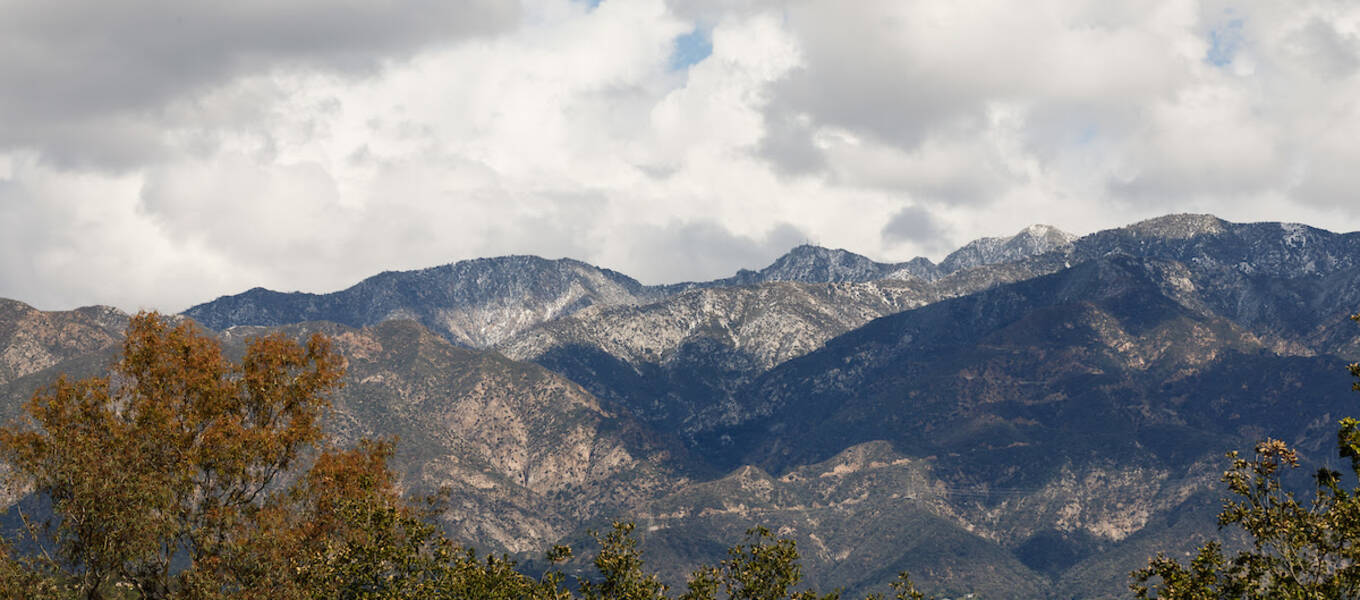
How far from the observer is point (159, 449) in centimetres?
8900

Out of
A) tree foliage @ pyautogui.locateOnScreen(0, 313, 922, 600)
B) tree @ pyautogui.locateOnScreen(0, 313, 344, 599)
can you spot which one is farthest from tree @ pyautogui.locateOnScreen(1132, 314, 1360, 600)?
tree @ pyautogui.locateOnScreen(0, 313, 344, 599)

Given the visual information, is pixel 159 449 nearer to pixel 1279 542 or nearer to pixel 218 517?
pixel 218 517

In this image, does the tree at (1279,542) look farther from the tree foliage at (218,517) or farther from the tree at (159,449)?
the tree at (159,449)

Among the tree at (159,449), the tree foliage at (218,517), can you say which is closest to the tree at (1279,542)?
the tree foliage at (218,517)

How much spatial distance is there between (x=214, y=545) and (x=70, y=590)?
31.9 ft

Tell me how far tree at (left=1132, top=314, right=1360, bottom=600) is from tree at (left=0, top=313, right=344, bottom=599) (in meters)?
58.8

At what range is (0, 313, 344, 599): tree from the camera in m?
85.1

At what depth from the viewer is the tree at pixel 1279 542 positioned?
6581 centimetres

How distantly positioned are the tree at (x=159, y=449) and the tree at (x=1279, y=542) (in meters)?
58.8

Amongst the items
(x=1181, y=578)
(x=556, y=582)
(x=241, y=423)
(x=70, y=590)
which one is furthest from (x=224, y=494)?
(x=1181, y=578)

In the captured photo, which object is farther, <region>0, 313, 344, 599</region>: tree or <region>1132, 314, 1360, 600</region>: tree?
<region>0, 313, 344, 599</region>: tree

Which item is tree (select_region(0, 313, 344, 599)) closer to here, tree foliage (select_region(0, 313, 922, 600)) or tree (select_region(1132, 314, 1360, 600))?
tree foliage (select_region(0, 313, 922, 600))

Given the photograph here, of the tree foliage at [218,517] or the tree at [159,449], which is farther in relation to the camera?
the tree at [159,449]

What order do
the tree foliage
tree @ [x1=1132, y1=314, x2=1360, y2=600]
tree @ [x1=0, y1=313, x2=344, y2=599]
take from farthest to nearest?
tree @ [x1=0, y1=313, x2=344, y2=599] < the tree foliage < tree @ [x1=1132, y1=314, x2=1360, y2=600]
